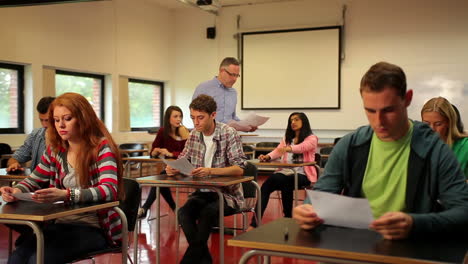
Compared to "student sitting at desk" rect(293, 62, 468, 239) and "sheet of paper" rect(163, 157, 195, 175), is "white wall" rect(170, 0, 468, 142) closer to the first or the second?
"sheet of paper" rect(163, 157, 195, 175)

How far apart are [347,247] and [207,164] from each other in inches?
93.3

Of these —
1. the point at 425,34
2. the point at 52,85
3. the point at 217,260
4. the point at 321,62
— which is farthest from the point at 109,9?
the point at 217,260

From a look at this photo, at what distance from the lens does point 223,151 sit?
3652 millimetres

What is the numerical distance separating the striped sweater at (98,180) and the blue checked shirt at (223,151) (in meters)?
1.21

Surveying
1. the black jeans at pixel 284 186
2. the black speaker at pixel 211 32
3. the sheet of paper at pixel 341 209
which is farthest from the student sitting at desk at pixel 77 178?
the black speaker at pixel 211 32

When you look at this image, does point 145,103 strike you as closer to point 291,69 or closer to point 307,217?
point 291,69

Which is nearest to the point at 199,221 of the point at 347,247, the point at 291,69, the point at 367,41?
the point at 347,247

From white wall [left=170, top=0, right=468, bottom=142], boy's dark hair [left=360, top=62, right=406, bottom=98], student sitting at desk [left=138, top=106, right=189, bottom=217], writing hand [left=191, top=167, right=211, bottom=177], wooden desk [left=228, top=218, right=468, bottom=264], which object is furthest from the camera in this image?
white wall [left=170, top=0, right=468, bottom=142]

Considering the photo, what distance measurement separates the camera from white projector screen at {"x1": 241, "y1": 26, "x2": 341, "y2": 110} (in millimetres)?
9414

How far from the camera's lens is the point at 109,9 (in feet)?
29.0

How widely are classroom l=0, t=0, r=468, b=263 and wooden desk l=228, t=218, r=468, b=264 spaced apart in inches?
253

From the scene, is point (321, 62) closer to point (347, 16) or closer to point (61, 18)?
point (347, 16)

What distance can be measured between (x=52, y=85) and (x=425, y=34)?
248 inches

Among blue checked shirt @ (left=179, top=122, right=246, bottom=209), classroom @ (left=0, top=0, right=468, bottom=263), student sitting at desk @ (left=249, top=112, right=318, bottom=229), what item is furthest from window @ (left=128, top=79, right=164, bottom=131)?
blue checked shirt @ (left=179, top=122, right=246, bottom=209)
